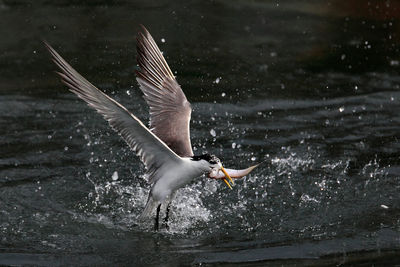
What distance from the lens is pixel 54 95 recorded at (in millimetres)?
10203

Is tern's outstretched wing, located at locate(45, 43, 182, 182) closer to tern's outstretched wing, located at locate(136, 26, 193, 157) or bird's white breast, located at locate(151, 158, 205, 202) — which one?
bird's white breast, located at locate(151, 158, 205, 202)

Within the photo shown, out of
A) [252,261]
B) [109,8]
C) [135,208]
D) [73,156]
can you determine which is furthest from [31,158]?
[109,8]

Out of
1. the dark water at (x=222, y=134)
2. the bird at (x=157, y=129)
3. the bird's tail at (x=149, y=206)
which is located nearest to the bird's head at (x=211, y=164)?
the bird at (x=157, y=129)

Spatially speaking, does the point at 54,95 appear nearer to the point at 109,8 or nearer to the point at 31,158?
the point at 31,158

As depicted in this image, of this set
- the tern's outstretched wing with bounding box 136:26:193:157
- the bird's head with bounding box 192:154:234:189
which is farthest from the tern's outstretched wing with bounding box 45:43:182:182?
the tern's outstretched wing with bounding box 136:26:193:157

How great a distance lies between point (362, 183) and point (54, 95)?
433 centimetres

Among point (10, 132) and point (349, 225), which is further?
point (10, 132)

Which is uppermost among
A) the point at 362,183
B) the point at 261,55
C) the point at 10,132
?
the point at 261,55

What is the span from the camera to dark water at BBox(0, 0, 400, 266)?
6668mm

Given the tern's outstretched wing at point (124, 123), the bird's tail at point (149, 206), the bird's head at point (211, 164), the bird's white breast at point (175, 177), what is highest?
the tern's outstretched wing at point (124, 123)

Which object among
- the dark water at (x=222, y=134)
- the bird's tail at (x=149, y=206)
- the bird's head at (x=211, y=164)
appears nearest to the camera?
the dark water at (x=222, y=134)

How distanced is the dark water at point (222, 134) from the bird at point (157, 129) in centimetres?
43

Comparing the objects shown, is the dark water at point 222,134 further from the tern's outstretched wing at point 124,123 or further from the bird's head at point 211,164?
the tern's outstretched wing at point 124,123

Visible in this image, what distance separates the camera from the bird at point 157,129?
21.0 ft
